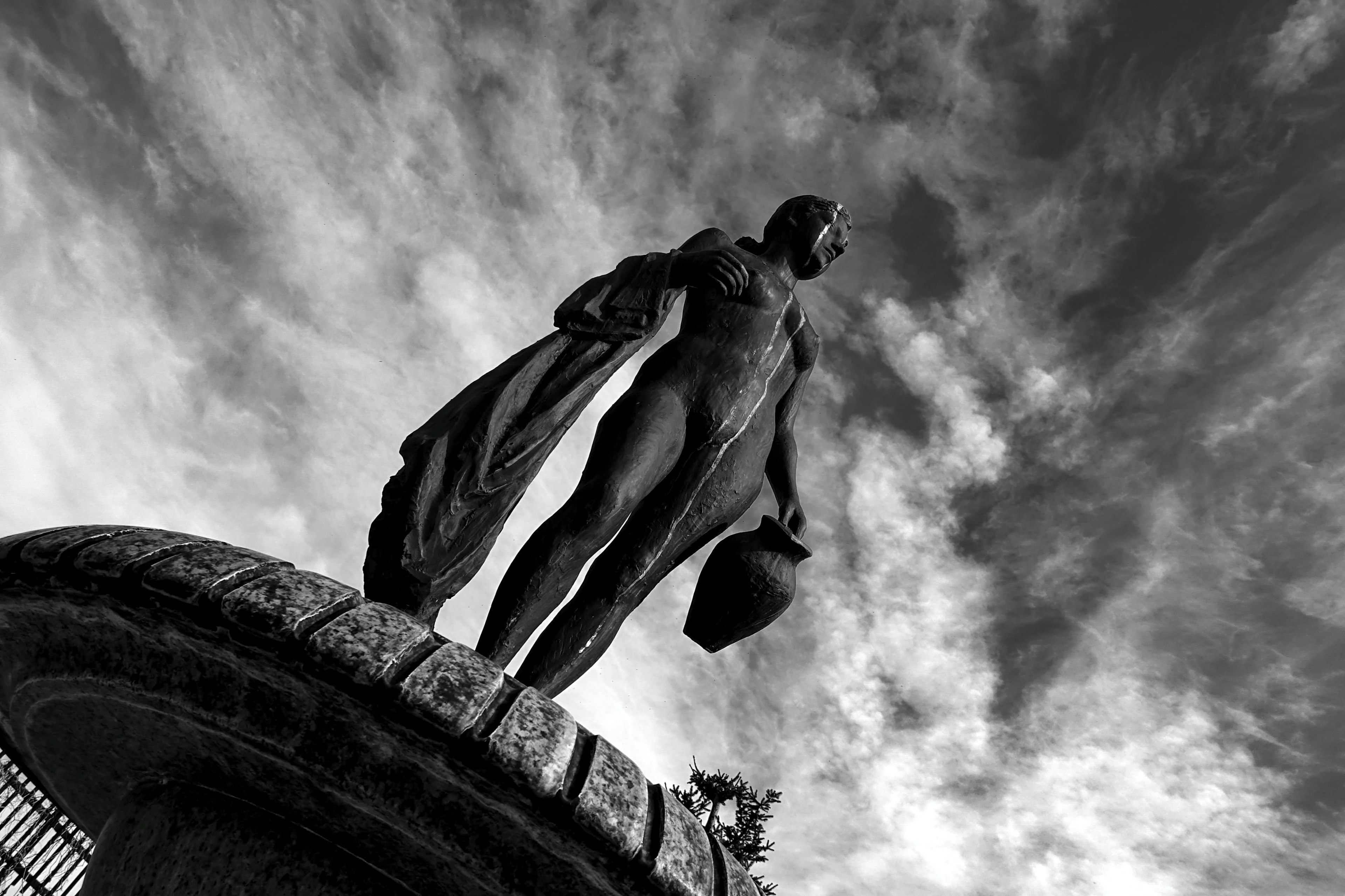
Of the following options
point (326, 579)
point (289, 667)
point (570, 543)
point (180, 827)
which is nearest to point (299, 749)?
point (289, 667)

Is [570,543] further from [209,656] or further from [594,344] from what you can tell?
[209,656]

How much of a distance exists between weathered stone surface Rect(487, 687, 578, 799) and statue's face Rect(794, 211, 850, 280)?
3564mm

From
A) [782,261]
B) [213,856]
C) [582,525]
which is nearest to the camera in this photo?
[213,856]

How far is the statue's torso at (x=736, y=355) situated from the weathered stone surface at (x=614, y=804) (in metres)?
2.53

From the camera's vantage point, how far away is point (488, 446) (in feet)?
10.9

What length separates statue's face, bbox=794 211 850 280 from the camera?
484cm

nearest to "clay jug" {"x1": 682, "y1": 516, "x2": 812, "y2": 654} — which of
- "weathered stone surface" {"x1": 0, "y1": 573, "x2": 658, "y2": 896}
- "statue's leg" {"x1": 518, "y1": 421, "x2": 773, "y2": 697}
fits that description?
"statue's leg" {"x1": 518, "y1": 421, "x2": 773, "y2": 697}

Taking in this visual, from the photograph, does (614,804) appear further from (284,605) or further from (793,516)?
(793,516)

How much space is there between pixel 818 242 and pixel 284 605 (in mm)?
3753

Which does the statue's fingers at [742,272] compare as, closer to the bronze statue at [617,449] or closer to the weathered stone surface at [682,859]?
the bronze statue at [617,449]

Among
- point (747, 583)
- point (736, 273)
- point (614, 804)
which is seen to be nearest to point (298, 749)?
point (614, 804)

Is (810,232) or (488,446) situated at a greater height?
(810,232)

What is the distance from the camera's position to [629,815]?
1625mm

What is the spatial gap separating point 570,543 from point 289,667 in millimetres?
1987
